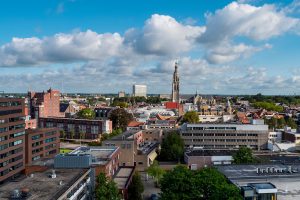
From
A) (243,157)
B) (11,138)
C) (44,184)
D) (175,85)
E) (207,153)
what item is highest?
(175,85)

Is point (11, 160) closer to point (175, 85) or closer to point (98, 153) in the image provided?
point (98, 153)

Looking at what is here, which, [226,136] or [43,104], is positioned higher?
[43,104]

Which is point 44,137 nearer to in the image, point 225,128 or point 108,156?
A: point 108,156

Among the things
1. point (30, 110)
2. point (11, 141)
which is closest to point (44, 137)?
point (11, 141)

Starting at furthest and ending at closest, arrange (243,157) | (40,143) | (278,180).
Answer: (40,143)
(243,157)
(278,180)

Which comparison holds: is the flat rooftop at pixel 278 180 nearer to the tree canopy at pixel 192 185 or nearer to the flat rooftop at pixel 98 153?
the tree canopy at pixel 192 185

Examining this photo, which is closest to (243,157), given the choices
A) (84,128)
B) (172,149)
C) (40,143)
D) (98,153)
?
(172,149)
